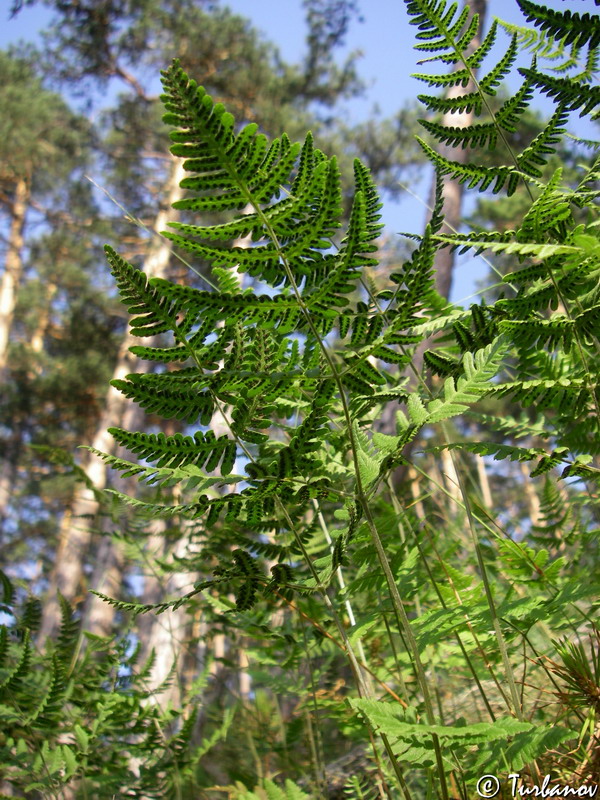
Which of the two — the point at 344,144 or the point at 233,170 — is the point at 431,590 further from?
the point at 344,144

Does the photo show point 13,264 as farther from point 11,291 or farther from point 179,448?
point 179,448

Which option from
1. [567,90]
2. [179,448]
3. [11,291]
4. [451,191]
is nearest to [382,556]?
[179,448]

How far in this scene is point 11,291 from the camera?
15.9 m

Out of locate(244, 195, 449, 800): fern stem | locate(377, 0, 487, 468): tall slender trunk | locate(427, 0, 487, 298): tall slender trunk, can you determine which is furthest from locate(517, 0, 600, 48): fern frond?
locate(427, 0, 487, 298): tall slender trunk

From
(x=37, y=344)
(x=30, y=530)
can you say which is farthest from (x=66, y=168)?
(x=30, y=530)

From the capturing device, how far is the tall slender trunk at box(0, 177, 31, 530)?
49.9 feet

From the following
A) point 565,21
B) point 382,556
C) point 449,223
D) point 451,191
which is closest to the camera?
point 382,556

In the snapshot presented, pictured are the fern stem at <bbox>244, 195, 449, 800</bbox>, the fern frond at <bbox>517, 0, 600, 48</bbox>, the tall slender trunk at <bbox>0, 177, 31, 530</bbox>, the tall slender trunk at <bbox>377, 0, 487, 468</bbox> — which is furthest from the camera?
the tall slender trunk at <bbox>0, 177, 31, 530</bbox>

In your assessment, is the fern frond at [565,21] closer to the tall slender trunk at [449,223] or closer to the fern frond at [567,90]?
the fern frond at [567,90]

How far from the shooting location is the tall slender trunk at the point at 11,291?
1521cm

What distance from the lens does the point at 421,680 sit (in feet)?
2.09

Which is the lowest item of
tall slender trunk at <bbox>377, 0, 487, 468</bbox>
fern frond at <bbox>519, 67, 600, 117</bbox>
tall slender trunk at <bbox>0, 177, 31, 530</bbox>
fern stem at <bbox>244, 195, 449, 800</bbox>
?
fern stem at <bbox>244, 195, 449, 800</bbox>

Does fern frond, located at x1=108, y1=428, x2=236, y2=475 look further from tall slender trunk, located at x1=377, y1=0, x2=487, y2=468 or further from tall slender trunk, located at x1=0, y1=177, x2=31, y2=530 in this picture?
tall slender trunk, located at x1=0, y1=177, x2=31, y2=530

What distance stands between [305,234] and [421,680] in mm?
471
